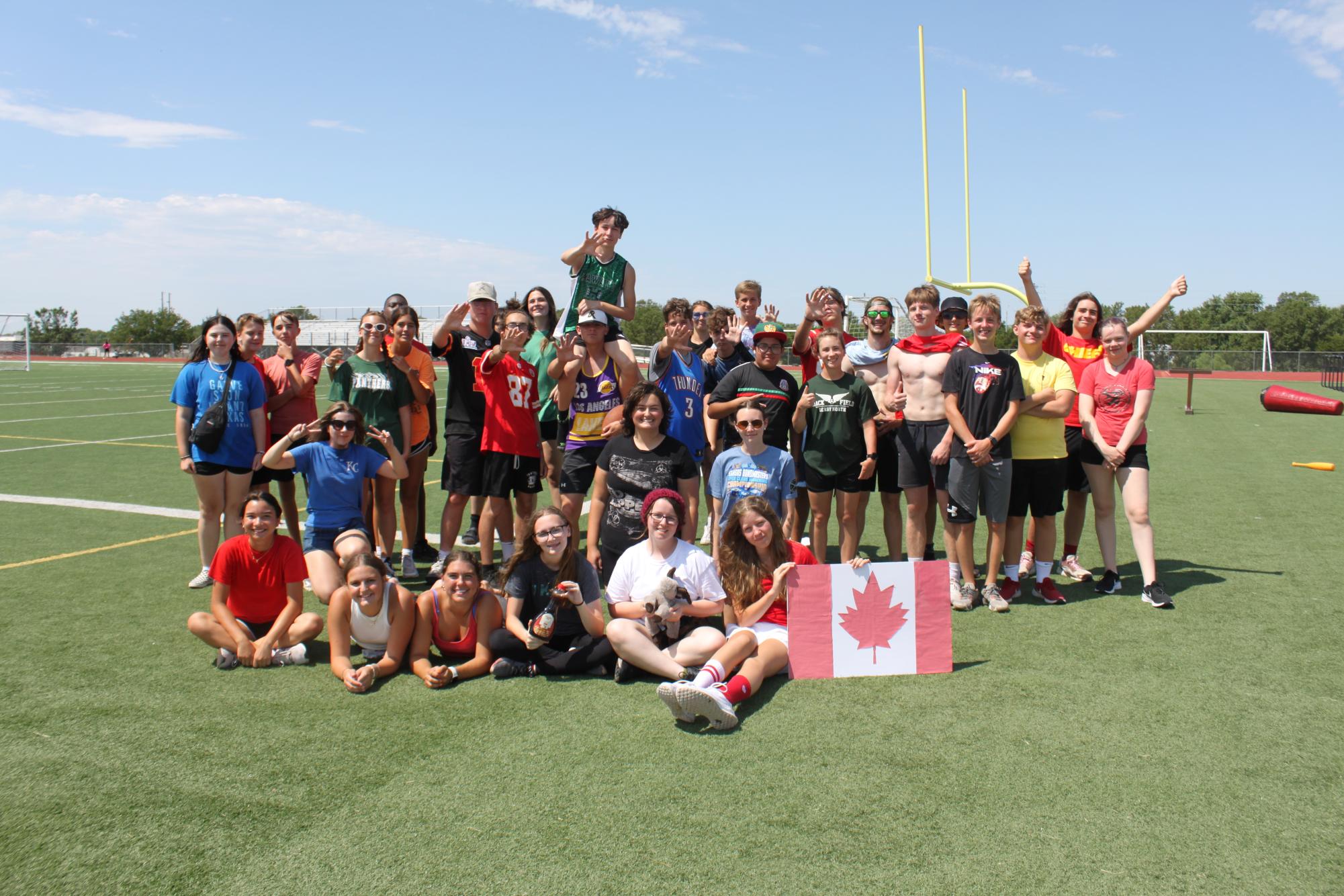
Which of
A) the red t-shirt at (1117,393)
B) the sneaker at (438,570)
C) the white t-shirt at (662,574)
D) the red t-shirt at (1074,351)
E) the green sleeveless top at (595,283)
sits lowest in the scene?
the sneaker at (438,570)

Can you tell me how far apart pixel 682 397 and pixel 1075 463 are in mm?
2935

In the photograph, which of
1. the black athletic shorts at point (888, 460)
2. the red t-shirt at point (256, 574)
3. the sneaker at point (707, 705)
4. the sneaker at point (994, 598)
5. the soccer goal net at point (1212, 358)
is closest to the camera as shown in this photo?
the sneaker at point (707, 705)

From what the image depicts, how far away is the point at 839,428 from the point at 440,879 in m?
Result: 4.16

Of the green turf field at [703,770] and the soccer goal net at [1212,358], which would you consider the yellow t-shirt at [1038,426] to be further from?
the soccer goal net at [1212,358]

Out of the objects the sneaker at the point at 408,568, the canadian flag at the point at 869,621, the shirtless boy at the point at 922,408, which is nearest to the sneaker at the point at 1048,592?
the shirtless boy at the point at 922,408

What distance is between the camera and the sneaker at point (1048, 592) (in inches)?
237

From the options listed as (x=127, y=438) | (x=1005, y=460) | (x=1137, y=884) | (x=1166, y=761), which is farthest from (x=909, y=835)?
(x=127, y=438)

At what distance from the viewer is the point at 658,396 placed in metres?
5.60

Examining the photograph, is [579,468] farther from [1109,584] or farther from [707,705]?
[1109,584]

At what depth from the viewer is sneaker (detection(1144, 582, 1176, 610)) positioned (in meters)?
5.84

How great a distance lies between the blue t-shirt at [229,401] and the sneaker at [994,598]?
5.14m

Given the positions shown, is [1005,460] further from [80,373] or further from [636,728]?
[80,373]

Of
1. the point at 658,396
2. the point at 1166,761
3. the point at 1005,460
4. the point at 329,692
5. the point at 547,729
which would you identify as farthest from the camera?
the point at 1005,460

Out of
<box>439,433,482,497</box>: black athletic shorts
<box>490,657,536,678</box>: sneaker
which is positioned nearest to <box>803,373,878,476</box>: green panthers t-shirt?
<box>439,433,482,497</box>: black athletic shorts
